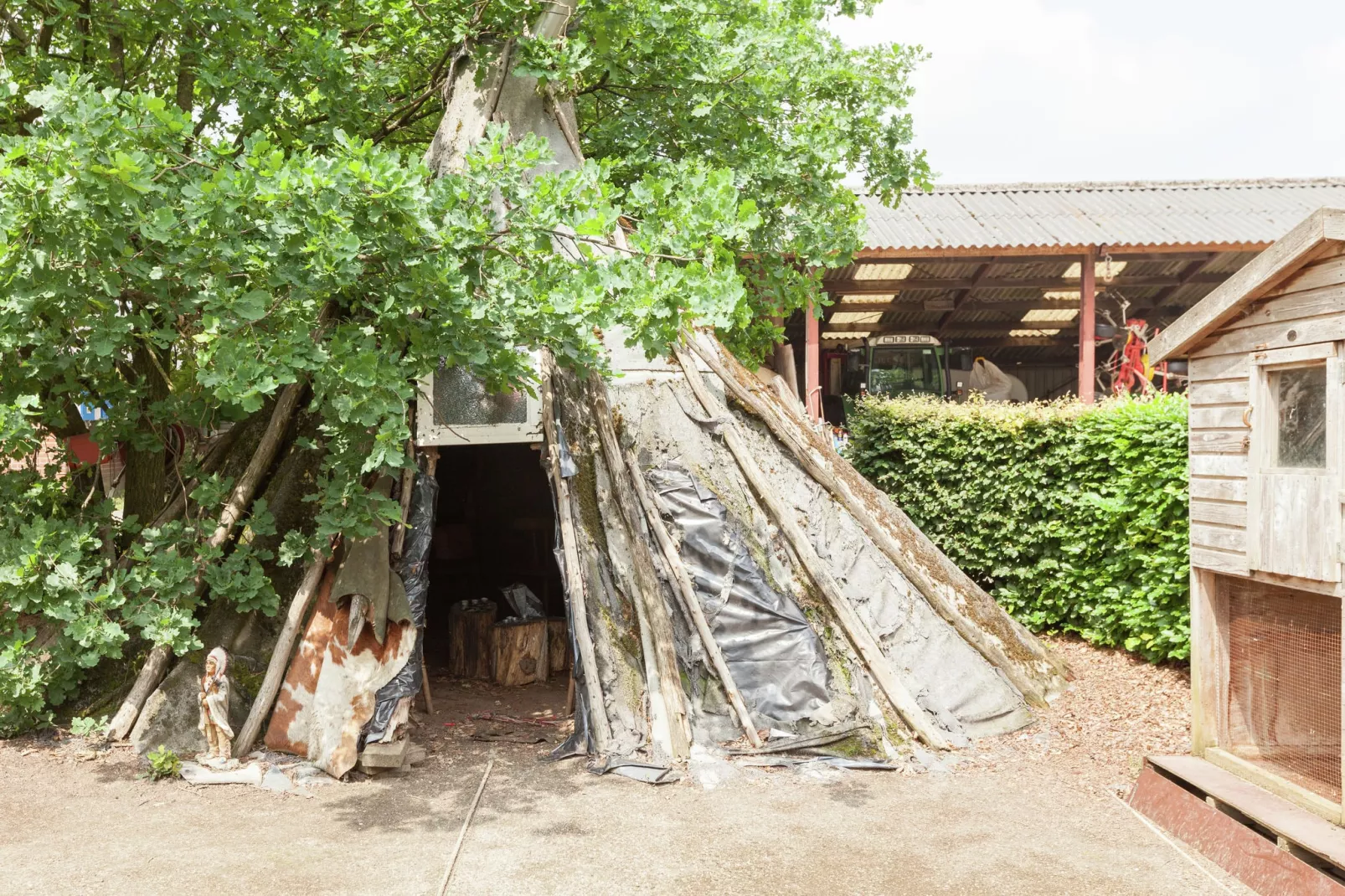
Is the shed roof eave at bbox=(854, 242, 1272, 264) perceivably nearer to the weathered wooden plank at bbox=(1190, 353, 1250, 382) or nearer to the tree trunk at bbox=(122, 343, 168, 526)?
the weathered wooden plank at bbox=(1190, 353, 1250, 382)

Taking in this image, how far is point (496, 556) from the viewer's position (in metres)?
14.0

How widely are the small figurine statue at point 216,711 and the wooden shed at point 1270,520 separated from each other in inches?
238

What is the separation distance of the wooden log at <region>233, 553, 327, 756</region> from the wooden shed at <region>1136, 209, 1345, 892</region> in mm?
5838

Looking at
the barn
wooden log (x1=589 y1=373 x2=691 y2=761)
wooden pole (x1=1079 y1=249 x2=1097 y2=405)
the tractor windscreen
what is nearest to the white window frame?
wooden log (x1=589 y1=373 x2=691 y2=761)

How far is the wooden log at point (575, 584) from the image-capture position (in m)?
7.53

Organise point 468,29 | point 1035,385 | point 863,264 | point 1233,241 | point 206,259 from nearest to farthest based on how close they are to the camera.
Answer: point 206,259
point 468,29
point 1233,241
point 863,264
point 1035,385

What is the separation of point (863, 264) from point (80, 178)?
43.3 feet

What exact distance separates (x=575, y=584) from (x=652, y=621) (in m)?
0.65

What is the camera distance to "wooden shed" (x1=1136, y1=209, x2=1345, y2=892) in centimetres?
554

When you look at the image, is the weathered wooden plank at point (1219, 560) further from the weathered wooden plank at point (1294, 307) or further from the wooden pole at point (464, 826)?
the wooden pole at point (464, 826)

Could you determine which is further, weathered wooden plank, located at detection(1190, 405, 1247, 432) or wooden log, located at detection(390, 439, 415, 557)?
wooden log, located at detection(390, 439, 415, 557)

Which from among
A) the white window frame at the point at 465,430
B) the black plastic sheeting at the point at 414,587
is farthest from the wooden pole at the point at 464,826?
the white window frame at the point at 465,430

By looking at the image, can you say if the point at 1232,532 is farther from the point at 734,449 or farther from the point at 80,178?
the point at 80,178

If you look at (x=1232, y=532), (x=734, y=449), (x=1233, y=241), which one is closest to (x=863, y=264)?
(x=1233, y=241)
